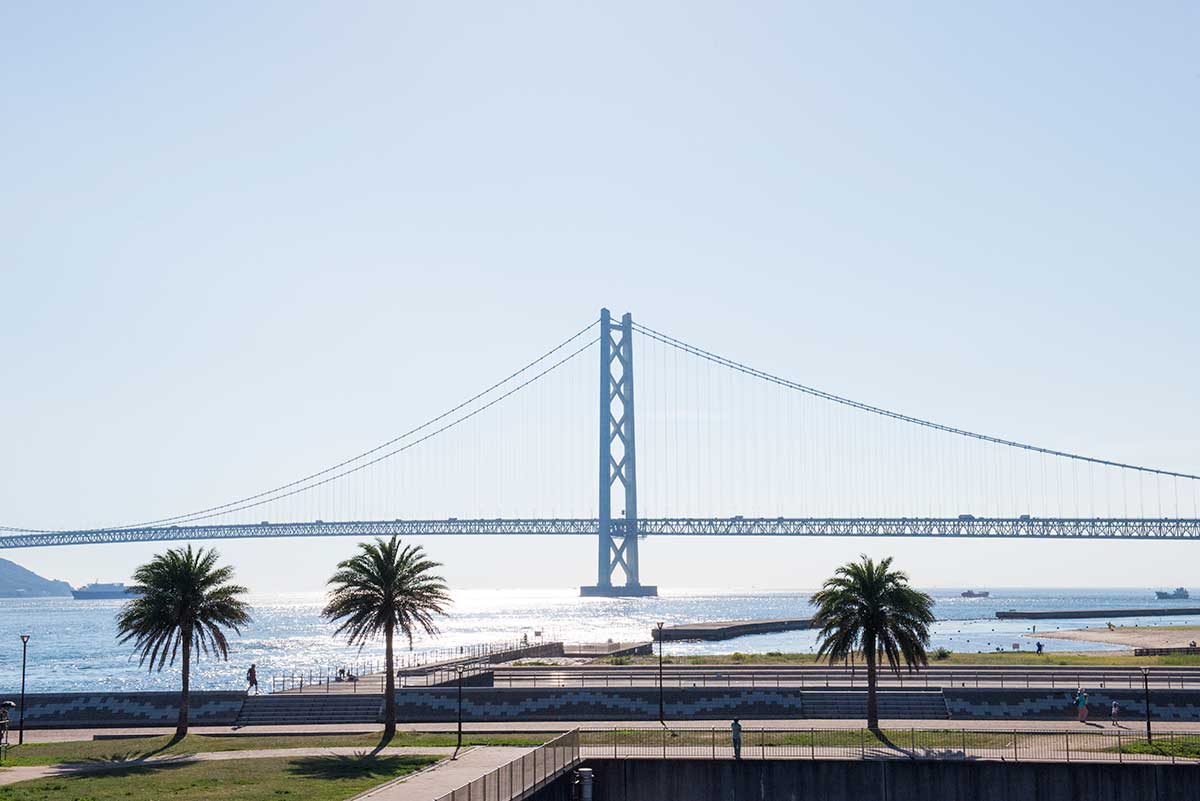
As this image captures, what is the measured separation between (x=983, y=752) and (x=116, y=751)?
88.8 feet

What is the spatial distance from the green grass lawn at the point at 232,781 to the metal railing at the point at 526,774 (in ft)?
12.8

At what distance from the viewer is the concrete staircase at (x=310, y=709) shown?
4997 centimetres

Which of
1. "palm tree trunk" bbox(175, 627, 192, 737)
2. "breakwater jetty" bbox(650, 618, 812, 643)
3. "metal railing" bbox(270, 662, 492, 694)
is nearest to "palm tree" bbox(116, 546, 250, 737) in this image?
"palm tree trunk" bbox(175, 627, 192, 737)

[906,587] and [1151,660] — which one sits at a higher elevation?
[906,587]

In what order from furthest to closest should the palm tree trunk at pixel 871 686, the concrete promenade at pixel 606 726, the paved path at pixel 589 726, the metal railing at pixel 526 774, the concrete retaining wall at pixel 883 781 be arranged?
the paved path at pixel 589 726 → the concrete promenade at pixel 606 726 → the palm tree trunk at pixel 871 686 → the concrete retaining wall at pixel 883 781 → the metal railing at pixel 526 774

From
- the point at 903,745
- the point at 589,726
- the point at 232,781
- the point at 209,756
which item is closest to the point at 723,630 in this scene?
the point at 589,726

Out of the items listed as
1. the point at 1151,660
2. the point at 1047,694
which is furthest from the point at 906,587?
the point at 1151,660

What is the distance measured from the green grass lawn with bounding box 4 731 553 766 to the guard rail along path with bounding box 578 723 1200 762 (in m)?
3.37

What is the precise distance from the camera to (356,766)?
1496 inches

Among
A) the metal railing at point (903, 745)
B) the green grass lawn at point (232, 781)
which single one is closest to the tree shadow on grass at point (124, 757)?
the green grass lawn at point (232, 781)

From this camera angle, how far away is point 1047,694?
159 feet

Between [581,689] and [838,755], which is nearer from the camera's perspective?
[838,755]

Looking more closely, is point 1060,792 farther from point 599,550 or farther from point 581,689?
point 599,550

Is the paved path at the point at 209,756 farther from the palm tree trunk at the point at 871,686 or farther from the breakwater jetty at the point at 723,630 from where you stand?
the breakwater jetty at the point at 723,630
